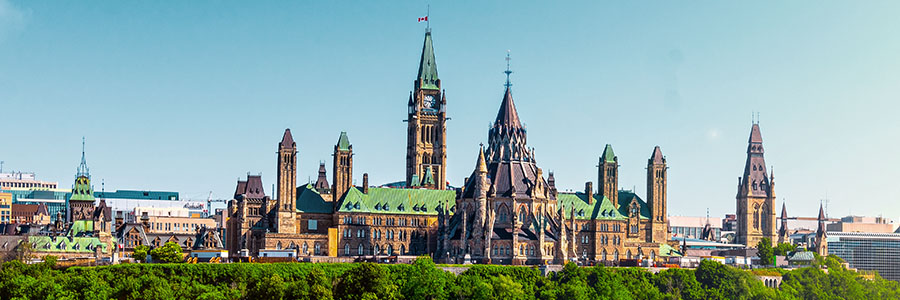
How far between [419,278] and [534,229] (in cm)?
3347

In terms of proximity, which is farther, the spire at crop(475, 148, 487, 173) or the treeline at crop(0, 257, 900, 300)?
the spire at crop(475, 148, 487, 173)

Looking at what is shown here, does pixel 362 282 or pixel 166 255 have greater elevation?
pixel 166 255

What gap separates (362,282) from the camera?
160 m

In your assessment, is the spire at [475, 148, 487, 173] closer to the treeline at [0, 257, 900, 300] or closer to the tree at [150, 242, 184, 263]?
the treeline at [0, 257, 900, 300]

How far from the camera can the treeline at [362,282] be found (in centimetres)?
15112

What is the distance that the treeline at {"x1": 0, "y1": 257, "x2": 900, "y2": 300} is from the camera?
151m

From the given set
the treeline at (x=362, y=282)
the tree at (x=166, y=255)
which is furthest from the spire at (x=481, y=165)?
the tree at (x=166, y=255)

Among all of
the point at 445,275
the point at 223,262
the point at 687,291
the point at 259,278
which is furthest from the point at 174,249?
the point at 687,291

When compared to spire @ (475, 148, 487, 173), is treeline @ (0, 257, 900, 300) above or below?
below

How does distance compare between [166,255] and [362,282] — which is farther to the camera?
[166,255]

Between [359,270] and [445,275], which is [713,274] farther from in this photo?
[359,270]

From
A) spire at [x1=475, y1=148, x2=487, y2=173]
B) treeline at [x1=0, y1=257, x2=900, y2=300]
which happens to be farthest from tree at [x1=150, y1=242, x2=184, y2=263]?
spire at [x1=475, y1=148, x2=487, y2=173]

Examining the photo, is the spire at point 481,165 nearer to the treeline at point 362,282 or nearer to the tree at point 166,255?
the treeline at point 362,282

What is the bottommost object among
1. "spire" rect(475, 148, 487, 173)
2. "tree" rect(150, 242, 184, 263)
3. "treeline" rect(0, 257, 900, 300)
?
"treeline" rect(0, 257, 900, 300)
